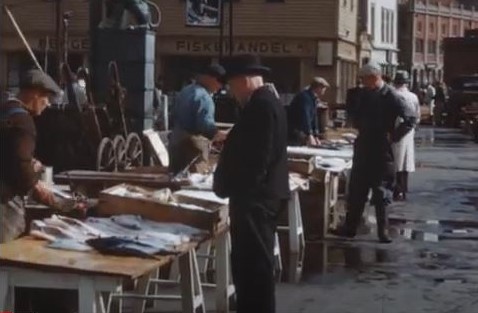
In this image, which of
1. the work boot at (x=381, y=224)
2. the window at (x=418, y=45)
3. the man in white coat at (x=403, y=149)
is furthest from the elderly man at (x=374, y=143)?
the window at (x=418, y=45)

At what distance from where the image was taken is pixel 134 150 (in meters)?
16.0

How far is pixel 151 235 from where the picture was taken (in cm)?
760

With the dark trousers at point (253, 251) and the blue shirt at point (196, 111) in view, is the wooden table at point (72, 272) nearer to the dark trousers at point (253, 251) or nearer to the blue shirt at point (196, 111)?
the dark trousers at point (253, 251)

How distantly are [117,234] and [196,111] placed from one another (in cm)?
568

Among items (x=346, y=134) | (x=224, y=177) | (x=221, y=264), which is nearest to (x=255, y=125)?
(x=224, y=177)

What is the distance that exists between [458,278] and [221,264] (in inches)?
127

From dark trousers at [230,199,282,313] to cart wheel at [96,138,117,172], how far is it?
7.11 metres

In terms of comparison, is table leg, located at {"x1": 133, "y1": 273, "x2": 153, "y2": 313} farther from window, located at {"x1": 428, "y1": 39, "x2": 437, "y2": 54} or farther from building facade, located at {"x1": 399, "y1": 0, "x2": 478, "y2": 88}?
window, located at {"x1": 428, "y1": 39, "x2": 437, "y2": 54}

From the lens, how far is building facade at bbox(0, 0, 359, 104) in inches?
1881

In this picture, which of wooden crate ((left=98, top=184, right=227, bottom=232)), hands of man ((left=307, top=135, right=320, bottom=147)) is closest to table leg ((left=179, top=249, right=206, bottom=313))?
wooden crate ((left=98, top=184, right=227, bottom=232))

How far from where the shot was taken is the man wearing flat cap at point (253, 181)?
813 cm

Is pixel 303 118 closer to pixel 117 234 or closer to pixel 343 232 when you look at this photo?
pixel 343 232

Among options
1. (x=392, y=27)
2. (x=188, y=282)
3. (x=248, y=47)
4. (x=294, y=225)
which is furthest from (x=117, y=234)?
(x=392, y=27)

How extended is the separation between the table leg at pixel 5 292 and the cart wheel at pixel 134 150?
8.80 m
